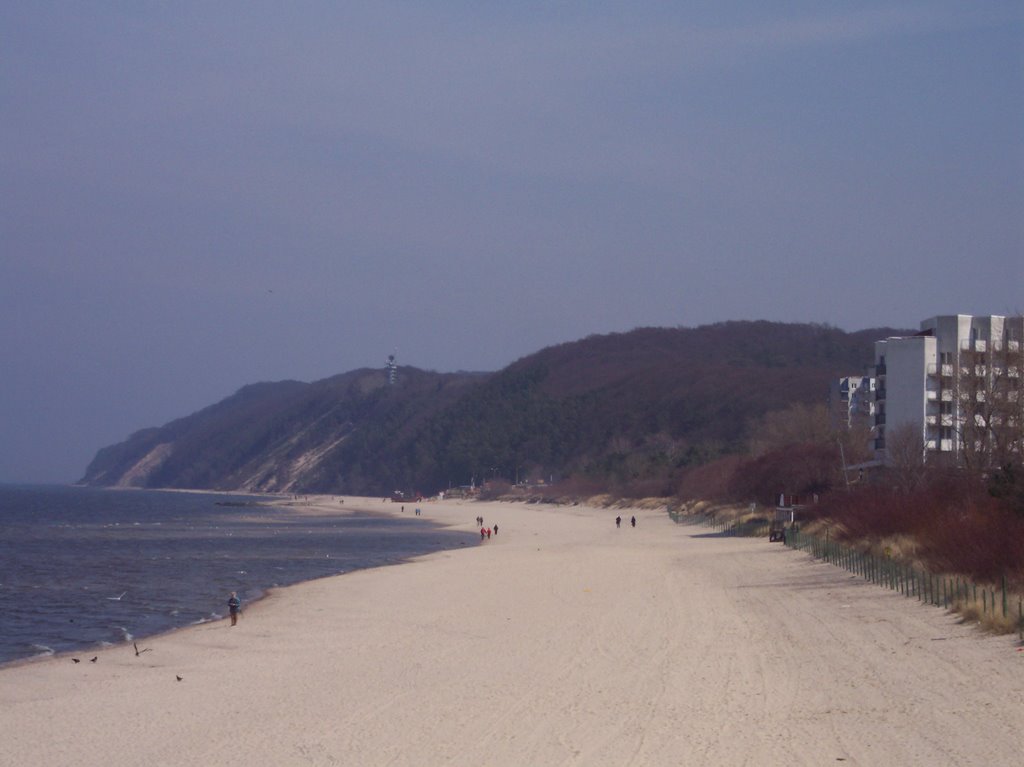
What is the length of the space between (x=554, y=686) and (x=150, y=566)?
29099 mm

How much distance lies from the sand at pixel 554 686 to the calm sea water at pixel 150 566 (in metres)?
2.80

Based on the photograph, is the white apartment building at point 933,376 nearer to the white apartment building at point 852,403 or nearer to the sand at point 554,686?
the white apartment building at point 852,403

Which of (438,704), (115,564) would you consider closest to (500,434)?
(115,564)

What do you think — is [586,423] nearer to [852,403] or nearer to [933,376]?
[852,403]

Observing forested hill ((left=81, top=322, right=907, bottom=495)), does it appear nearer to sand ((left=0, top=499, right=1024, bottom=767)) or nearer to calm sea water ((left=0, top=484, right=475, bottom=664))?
calm sea water ((left=0, top=484, right=475, bottom=664))

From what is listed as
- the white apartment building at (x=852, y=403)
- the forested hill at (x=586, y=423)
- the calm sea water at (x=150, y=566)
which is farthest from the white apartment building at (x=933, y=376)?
the forested hill at (x=586, y=423)

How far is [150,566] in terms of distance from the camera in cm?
3994

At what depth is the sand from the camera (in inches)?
438

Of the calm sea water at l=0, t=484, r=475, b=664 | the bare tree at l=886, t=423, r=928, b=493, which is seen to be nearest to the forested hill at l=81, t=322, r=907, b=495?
the calm sea water at l=0, t=484, r=475, b=664

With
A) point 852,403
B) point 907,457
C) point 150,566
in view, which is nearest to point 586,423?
point 852,403

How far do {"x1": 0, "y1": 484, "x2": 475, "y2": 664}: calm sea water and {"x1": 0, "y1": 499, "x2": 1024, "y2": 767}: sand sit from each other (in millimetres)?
2796

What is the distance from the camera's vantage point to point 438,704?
45.1 feet

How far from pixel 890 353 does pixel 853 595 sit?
3844 centimetres

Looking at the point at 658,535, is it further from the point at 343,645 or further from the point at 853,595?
the point at 343,645
